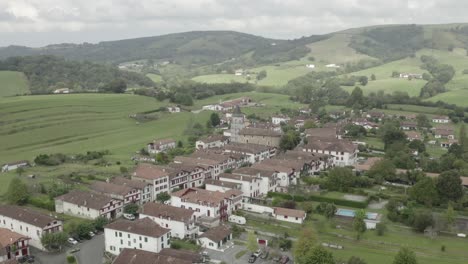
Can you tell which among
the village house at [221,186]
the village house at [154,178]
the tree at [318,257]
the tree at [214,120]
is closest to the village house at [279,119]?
the tree at [214,120]

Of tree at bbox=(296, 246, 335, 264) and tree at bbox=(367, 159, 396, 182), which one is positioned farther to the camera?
tree at bbox=(367, 159, 396, 182)

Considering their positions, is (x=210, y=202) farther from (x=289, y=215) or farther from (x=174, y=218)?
(x=289, y=215)

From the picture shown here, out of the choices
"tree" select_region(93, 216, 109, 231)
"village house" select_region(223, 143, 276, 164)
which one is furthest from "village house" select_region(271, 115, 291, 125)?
"tree" select_region(93, 216, 109, 231)

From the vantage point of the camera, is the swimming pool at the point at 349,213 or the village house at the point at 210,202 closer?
the swimming pool at the point at 349,213

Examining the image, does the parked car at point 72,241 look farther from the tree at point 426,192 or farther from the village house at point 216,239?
the tree at point 426,192

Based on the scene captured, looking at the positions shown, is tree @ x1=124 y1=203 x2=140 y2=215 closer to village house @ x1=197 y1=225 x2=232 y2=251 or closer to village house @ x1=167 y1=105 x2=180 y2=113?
village house @ x1=197 y1=225 x2=232 y2=251

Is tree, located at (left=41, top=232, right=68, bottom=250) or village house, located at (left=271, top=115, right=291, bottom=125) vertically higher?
village house, located at (left=271, top=115, right=291, bottom=125)
